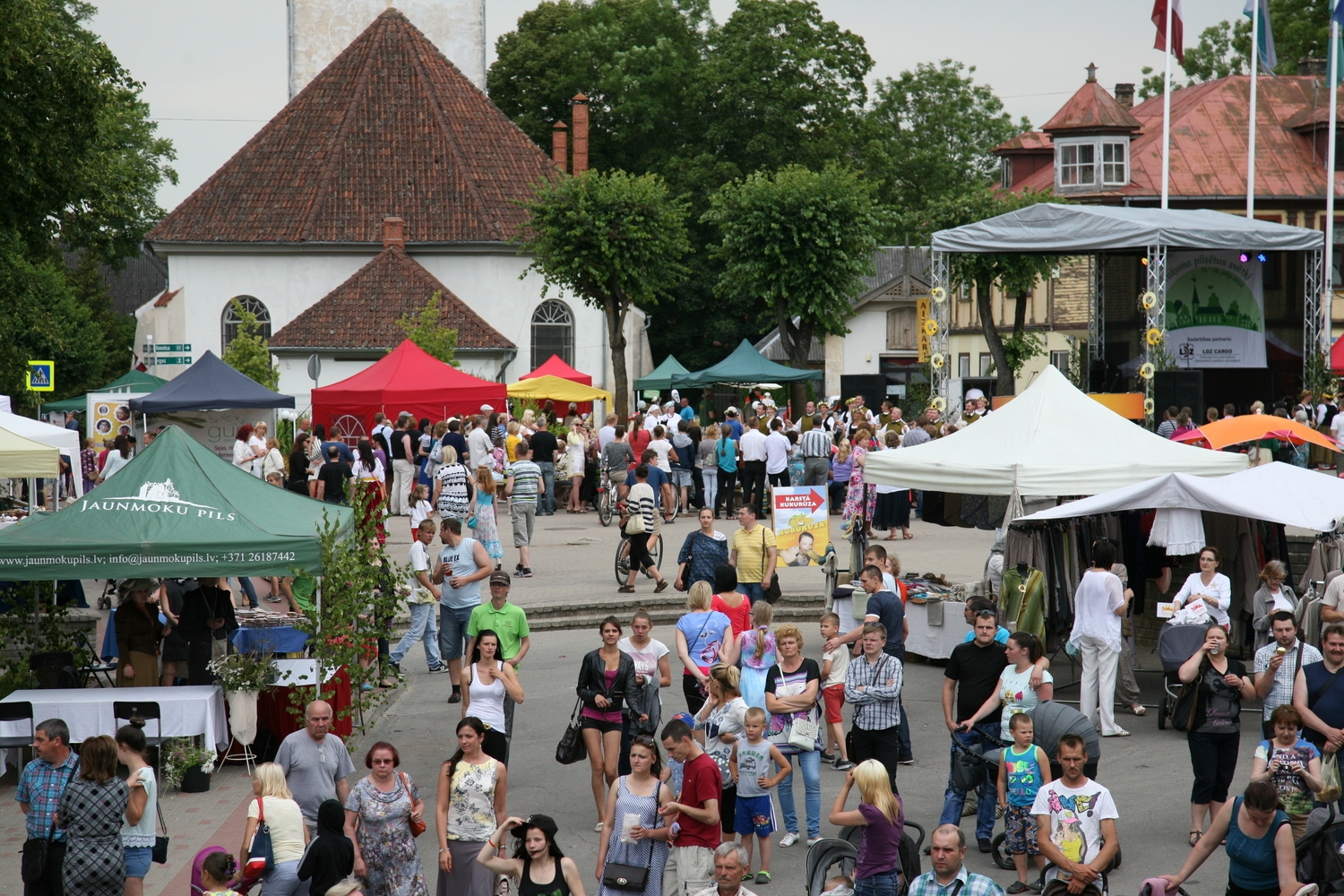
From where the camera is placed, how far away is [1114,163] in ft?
149

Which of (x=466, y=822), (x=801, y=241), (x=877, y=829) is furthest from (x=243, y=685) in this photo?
(x=801, y=241)

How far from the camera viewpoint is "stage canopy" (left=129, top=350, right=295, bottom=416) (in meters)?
24.0

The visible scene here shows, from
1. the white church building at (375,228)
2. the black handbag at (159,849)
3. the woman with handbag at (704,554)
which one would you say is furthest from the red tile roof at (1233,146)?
the black handbag at (159,849)

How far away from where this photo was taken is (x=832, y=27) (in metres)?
53.9

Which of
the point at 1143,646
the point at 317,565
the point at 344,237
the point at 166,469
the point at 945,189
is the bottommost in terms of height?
the point at 1143,646

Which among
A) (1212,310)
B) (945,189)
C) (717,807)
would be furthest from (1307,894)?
(945,189)

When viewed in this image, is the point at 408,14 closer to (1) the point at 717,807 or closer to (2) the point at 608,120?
(2) the point at 608,120

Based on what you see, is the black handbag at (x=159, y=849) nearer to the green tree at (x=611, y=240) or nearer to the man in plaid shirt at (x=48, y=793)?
the man in plaid shirt at (x=48, y=793)

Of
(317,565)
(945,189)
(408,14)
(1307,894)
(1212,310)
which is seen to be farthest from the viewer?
(945,189)

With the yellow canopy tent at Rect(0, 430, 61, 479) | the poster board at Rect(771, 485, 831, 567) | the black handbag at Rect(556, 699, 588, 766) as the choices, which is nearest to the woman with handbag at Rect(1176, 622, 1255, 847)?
the black handbag at Rect(556, 699, 588, 766)

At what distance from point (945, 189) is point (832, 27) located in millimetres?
14477

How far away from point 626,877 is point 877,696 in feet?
8.53

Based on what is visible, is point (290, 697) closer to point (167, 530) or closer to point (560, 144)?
point (167, 530)

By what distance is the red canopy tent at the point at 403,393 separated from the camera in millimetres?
28000
